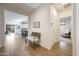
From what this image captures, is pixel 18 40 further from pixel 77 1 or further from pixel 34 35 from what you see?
pixel 77 1

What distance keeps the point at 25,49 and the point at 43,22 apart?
2.38 ft

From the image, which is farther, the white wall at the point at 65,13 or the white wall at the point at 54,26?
the white wall at the point at 54,26

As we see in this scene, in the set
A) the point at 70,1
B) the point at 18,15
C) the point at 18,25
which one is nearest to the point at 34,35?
the point at 18,25

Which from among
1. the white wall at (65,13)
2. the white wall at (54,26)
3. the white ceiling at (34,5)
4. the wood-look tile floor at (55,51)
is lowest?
the wood-look tile floor at (55,51)

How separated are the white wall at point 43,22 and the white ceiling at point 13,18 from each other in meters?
0.20

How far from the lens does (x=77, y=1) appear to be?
1.68 metres

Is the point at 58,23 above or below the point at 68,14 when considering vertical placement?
below

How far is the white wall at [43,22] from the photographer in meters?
2.15

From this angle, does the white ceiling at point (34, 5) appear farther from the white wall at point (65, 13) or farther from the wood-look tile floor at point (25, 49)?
the wood-look tile floor at point (25, 49)

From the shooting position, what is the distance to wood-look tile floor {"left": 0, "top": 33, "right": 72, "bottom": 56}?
198cm

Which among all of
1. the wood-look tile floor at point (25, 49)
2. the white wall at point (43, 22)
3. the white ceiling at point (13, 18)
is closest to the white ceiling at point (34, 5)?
the white wall at point (43, 22)

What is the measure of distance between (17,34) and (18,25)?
214 millimetres

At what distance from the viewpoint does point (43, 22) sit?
2.14 metres

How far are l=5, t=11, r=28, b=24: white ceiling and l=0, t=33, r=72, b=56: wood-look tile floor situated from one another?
32 centimetres
